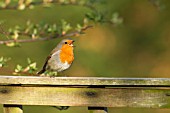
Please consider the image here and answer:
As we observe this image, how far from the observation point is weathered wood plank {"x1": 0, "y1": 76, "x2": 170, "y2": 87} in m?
3.39

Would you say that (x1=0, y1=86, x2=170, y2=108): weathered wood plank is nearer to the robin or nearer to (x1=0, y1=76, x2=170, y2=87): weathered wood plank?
(x1=0, y1=76, x2=170, y2=87): weathered wood plank

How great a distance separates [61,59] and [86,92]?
67.5 inches

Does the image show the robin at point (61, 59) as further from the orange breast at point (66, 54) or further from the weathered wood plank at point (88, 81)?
the weathered wood plank at point (88, 81)

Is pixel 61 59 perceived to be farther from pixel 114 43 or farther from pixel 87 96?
pixel 114 43

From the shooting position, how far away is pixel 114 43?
A: 40.4 ft

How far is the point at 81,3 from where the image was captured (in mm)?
5180

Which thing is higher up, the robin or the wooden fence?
the robin

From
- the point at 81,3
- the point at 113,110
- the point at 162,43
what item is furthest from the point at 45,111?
the point at 81,3

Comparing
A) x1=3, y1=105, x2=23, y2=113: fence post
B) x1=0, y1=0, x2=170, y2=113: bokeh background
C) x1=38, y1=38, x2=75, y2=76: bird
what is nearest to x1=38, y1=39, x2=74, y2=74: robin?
x1=38, y1=38, x2=75, y2=76: bird

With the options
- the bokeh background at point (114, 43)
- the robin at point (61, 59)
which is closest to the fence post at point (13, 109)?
the robin at point (61, 59)

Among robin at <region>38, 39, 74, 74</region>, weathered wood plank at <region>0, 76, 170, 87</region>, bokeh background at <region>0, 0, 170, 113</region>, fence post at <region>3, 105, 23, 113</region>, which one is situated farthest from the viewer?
bokeh background at <region>0, 0, 170, 113</region>

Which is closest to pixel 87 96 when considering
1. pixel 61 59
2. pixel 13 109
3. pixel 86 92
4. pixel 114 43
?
pixel 86 92

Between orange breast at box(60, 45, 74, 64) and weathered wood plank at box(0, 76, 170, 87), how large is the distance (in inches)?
62.8

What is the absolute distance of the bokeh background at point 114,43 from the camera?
11.2m
